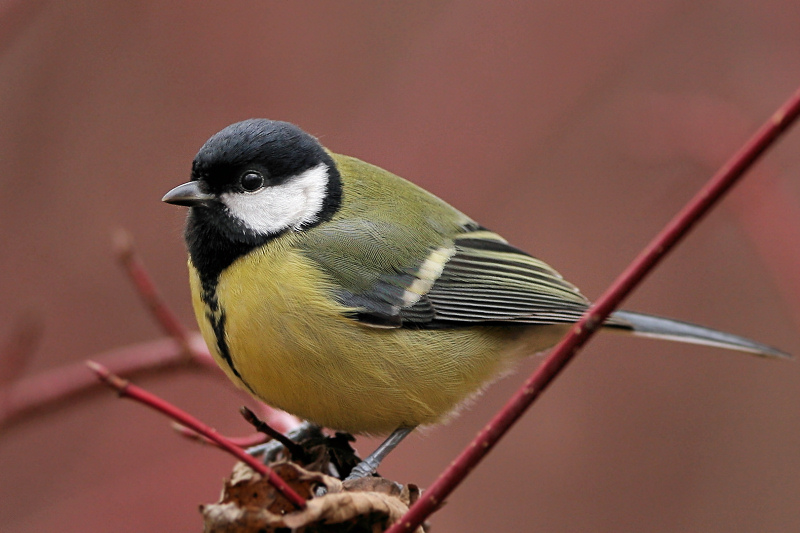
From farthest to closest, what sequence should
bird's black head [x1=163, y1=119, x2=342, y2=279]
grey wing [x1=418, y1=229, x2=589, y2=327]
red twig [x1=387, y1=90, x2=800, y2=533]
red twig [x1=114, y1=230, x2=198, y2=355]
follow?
grey wing [x1=418, y1=229, x2=589, y2=327]
bird's black head [x1=163, y1=119, x2=342, y2=279]
red twig [x1=114, y1=230, x2=198, y2=355]
red twig [x1=387, y1=90, x2=800, y2=533]

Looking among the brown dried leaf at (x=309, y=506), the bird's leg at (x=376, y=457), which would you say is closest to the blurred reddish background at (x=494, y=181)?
the bird's leg at (x=376, y=457)

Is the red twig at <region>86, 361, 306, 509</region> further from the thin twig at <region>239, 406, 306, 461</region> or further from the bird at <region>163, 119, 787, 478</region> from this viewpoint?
the bird at <region>163, 119, 787, 478</region>

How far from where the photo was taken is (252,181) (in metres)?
2.66

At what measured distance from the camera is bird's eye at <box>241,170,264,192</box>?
265 centimetres

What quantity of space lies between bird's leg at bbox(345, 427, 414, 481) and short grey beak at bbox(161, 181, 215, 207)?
926 millimetres

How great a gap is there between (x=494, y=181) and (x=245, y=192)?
2172mm

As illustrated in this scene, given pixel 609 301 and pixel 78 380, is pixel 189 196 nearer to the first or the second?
pixel 78 380

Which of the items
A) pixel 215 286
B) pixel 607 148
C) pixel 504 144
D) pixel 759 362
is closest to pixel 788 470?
pixel 759 362

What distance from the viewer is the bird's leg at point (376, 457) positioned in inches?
93.0

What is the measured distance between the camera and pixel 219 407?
4.48 m

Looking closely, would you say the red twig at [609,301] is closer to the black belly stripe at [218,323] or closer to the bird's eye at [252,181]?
the black belly stripe at [218,323]

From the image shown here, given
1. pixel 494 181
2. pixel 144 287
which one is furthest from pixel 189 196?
pixel 494 181

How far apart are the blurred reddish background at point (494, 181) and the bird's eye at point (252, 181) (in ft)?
6.42

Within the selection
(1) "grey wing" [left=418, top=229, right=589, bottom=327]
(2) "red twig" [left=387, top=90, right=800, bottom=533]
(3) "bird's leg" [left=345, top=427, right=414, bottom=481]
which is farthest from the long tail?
(2) "red twig" [left=387, top=90, right=800, bottom=533]
